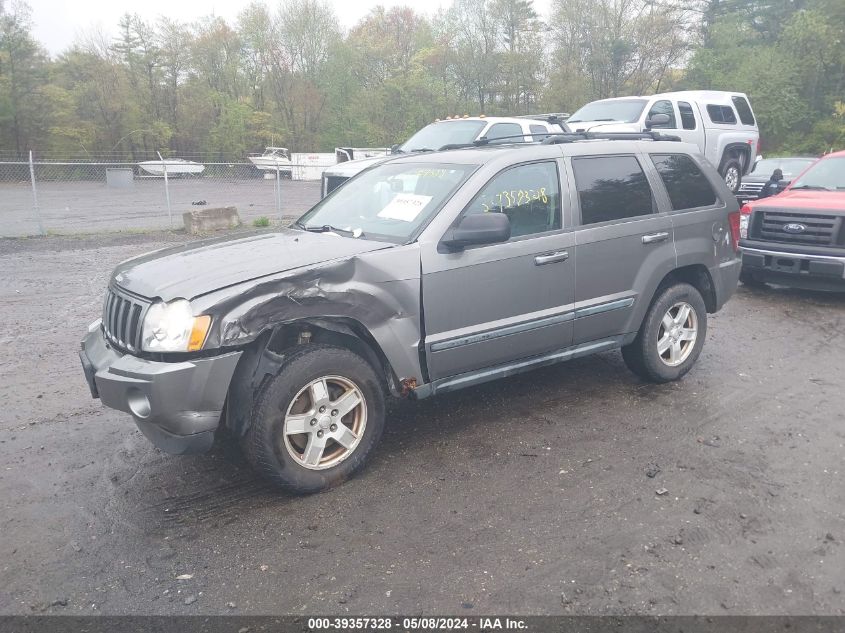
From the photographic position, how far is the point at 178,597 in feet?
9.44

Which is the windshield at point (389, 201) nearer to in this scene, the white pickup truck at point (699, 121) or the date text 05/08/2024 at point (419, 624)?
the date text 05/08/2024 at point (419, 624)

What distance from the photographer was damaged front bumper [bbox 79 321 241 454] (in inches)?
129

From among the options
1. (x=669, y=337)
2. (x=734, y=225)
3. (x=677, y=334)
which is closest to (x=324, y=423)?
(x=669, y=337)

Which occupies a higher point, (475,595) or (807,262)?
(807,262)

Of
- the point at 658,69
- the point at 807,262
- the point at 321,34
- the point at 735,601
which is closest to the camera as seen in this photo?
the point at 735,601

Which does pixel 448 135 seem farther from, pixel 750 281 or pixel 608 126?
pixel 750 281

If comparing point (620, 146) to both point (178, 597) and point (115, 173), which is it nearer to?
point (178, 597)

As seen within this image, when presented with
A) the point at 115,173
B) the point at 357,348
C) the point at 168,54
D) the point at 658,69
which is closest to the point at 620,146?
the point at 357,348

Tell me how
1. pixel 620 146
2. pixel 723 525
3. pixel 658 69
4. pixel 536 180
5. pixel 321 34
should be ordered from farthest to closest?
pixel 321 34 → pixel 658 69 → pixel 620 146 → pixel 536 180 → pixel 723 525

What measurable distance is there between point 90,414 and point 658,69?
146 ft

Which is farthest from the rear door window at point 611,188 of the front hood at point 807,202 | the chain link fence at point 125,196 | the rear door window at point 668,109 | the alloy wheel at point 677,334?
the chain link fence at point 125,196

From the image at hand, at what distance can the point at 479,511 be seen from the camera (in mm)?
3541

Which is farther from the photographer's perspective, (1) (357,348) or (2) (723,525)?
(1) (357,348)

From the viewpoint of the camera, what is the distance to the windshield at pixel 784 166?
13.8 m
